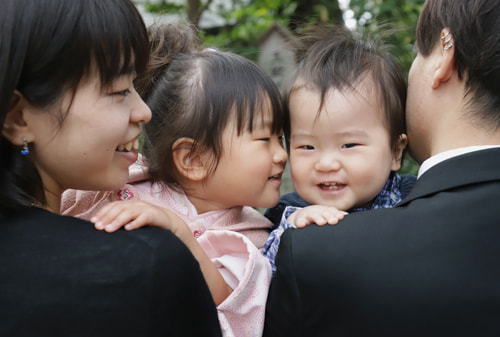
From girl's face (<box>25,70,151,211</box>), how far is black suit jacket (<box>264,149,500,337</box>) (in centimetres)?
65

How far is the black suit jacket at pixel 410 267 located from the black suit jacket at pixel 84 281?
1.32 feet

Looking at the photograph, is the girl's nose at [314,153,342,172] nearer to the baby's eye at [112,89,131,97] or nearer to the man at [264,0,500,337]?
the man at [264,0,500,337]

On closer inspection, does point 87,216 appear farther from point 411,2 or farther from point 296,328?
point 411,2

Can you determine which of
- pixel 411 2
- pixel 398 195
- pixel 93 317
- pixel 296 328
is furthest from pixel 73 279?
pixel 411 2

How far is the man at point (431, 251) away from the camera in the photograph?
4.81ft

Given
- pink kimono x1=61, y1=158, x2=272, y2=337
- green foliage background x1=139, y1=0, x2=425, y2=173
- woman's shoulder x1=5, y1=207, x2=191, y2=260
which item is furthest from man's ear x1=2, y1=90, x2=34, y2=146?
green foliage background x1=139, y1=0, x2=425, y2=173

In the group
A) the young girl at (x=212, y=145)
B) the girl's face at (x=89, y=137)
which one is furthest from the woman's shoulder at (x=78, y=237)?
the young girl at (x=212, y=145)

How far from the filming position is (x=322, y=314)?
5.03 feet

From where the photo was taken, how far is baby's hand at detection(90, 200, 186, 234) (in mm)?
1451

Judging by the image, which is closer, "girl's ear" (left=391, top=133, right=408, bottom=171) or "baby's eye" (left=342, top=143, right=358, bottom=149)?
"baby's eye" (left=342, top=143, right=358, bottom=149)

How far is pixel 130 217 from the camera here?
1487 mm

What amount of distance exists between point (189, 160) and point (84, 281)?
1.04m

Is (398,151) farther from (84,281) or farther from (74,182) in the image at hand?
(84,281)

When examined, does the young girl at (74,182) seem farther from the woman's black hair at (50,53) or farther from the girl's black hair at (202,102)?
the girl's black hair at (202,102)
